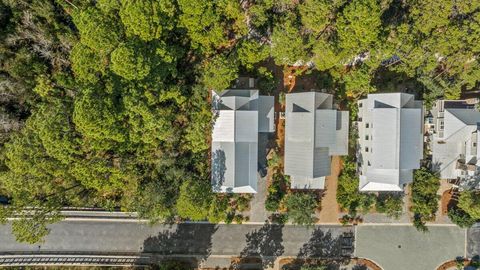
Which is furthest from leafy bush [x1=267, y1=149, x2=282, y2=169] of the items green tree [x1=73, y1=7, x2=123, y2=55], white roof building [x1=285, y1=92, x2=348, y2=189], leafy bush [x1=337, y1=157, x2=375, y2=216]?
green tree [x1=73, y1=7, x2=123, y2=55]

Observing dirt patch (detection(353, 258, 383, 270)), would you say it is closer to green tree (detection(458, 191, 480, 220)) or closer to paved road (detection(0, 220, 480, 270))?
paved road (detection(0, 220, 480, 270))

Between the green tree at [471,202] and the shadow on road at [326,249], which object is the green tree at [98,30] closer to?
the shadow on road at [326,249]

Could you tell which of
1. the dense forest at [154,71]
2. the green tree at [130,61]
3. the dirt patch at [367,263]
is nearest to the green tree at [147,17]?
the dense forest at [154,71]

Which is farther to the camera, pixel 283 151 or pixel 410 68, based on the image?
pixel 283 151

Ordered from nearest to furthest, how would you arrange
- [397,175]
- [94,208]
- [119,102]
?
[119,102] → [397,175] → [94,208]

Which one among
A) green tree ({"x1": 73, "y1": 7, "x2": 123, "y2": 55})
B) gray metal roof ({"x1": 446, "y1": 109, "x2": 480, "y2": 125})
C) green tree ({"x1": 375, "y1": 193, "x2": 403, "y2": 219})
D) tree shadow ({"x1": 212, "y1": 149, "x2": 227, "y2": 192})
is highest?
green tree ({"x1": 73, "y1": 7, "x2": 123, "y2": 55})

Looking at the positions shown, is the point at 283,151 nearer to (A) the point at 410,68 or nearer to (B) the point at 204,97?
(B) the point at 204,97

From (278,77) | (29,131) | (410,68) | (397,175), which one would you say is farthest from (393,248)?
(29,131)
